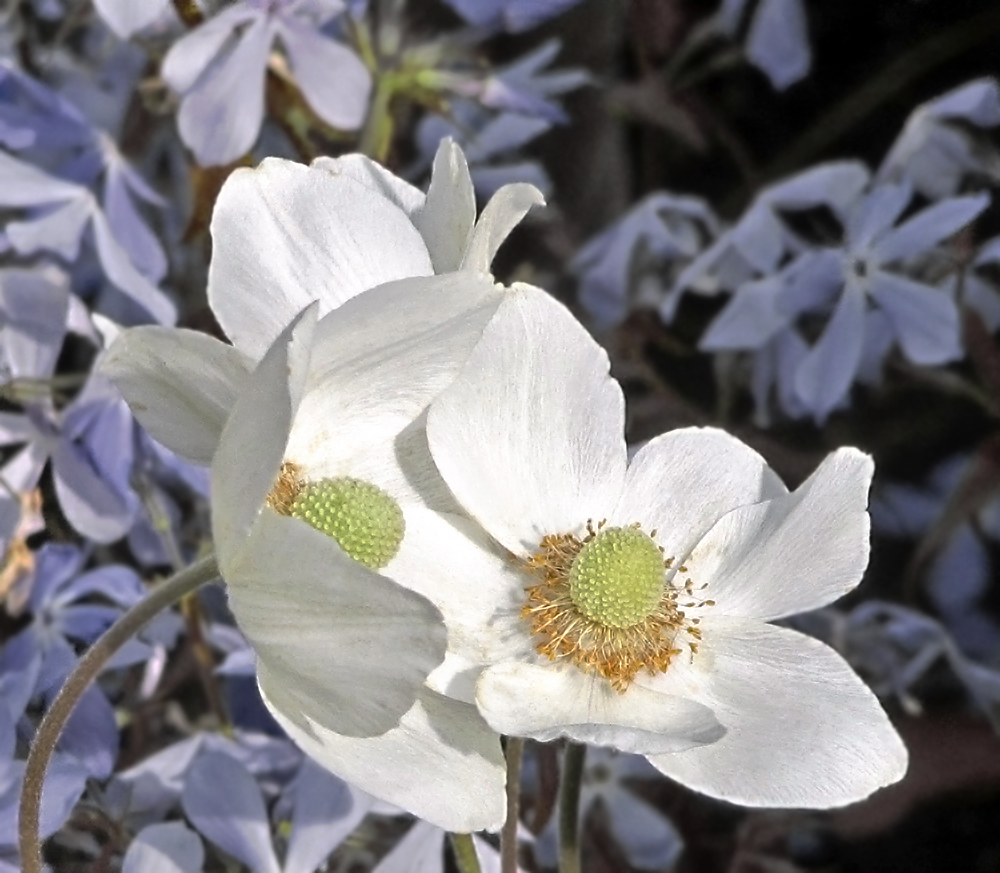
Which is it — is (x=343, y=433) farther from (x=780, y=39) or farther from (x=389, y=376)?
(x=780, y=39)

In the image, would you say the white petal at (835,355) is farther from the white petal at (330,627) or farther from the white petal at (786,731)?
the white petal at (330,627)

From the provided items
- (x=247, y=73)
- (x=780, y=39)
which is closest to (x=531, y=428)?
(x=247, y=73)

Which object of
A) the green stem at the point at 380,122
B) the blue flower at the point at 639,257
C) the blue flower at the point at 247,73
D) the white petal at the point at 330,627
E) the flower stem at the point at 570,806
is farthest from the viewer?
the blue flower at the point at 639,257

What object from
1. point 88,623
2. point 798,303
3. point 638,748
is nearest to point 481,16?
point 798,303

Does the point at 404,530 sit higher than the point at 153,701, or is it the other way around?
the point at 404,530

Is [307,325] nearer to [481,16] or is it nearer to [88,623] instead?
[88,623]

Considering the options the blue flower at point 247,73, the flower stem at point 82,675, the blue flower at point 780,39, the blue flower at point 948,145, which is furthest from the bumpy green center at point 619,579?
the blue flower at point 780,39

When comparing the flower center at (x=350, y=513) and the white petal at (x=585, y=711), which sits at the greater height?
the flower center at (x=350, y=513)

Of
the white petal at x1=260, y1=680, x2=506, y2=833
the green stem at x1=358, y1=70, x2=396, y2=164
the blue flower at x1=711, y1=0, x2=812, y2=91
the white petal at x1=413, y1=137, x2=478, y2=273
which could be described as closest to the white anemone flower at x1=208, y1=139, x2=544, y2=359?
the white petal at x1=413, y1=137, x2=478, y2=273
